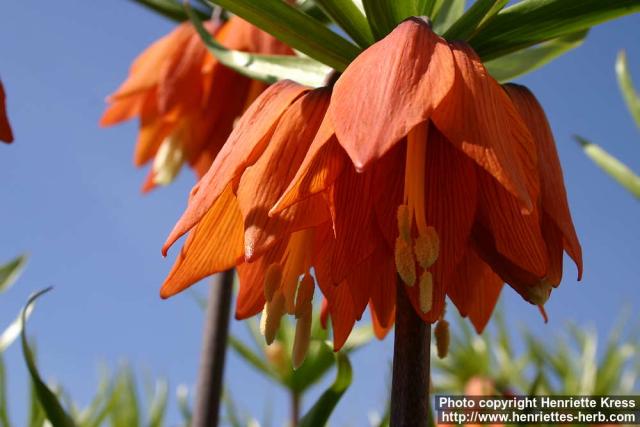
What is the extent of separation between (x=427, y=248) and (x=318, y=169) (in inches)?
4.7

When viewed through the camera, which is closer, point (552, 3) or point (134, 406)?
point (552, 3)

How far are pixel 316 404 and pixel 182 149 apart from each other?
43.2 inches

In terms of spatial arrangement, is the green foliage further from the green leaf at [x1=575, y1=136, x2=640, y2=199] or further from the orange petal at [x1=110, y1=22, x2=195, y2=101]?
the orange petal at [x1=110, y1=22, x2=195, y2=101]

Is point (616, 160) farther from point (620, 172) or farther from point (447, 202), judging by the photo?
point (447, 202)

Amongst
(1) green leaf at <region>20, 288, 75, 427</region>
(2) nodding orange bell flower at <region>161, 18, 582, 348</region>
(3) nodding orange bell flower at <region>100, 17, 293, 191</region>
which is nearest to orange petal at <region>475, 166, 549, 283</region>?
(2) nodding orange bell flower at <region>161, 18, 582, 348</region>

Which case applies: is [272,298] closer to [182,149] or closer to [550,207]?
[550,207]

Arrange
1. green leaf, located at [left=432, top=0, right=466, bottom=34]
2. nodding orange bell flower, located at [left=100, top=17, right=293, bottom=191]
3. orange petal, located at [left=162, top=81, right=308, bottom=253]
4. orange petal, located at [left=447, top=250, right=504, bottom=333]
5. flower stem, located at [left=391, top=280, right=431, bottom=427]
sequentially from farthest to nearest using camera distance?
nodding orange bell flower, located at [left=100, top=17, right=293, bottom=191] < green leaf, located at [left=432, top=0, right=466, bottom=34] < orange petal, located at [left=447, top=250, right=504, bottom=333] < orange petal, located at [left=162, top=81, right=308, bottom=253] < flower stem, located at [left=391, top=280, right=431, bottom=427]

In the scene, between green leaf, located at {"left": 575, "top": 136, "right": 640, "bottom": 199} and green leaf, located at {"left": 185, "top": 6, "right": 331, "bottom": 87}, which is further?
green leaf, located at {"left": 575, "top": 136, "right": 640, "bottom": 199}

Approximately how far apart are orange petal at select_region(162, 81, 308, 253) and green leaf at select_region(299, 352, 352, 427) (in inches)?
9.0

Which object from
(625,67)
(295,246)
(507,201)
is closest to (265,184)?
(295,246)

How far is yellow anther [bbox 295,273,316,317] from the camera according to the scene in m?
0.82

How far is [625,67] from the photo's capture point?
1.76 m

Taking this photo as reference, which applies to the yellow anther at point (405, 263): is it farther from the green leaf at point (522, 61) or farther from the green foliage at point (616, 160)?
the green foliage at point (616, 160)

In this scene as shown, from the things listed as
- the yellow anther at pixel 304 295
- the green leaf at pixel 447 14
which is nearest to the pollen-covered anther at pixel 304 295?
the yellow anther at pixel 304 295
